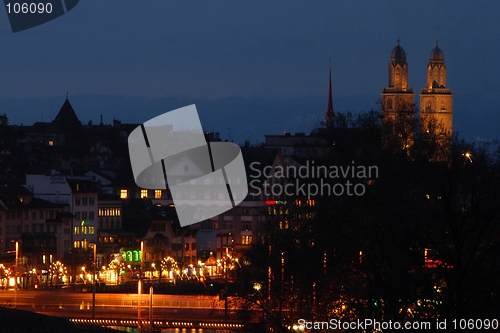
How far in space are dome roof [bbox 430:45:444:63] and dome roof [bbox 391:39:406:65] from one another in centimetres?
293

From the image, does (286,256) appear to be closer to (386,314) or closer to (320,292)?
Answer: (320,292)

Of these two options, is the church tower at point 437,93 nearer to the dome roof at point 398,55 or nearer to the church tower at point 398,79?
the church tower at point 398,79

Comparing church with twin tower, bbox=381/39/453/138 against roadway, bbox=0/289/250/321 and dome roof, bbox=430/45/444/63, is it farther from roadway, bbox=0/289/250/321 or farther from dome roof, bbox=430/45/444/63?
roadway, bbox=0/289/250/321

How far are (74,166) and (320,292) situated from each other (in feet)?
162

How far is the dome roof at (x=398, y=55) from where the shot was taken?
396 ft

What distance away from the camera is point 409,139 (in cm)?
3219

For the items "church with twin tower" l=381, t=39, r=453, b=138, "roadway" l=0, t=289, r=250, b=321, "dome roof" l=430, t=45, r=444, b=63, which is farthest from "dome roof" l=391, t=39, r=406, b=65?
"roadway" l=0, t=289, r=250, b=321

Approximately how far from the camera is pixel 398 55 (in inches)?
4783

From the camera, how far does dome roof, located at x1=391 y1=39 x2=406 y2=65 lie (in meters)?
121

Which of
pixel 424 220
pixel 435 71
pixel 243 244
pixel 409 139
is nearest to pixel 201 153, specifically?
pixel 243 244

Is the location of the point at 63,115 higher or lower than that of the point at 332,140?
higher

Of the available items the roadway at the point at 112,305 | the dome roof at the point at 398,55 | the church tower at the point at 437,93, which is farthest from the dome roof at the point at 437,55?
the roadway at the point at 112,305

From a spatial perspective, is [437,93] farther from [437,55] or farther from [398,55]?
[398,55]

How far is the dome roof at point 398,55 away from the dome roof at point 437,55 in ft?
9.62
